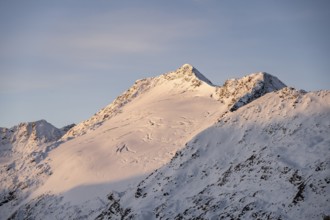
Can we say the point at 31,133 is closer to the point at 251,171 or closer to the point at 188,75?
the point at 188,75

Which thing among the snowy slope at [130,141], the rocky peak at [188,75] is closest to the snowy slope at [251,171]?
the snowy slope at [130,141]

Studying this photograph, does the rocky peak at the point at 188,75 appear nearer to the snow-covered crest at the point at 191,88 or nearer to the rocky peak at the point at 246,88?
the snow-covered crest at the point at 191,88

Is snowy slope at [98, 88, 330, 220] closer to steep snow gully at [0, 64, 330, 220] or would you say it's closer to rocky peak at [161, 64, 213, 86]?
steep snow gully at [0, 64, 330, 220]

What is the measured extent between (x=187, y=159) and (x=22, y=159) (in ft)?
124

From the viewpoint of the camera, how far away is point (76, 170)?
63.8 meters

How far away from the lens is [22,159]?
7762 centimetres

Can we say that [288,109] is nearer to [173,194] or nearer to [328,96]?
[328,96]

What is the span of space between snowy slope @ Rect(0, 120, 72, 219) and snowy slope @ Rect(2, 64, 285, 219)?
2352 millimetres

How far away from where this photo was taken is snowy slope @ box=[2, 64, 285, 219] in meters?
56.3

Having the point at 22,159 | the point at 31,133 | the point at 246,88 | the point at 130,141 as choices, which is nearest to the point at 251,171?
the point at 246,88

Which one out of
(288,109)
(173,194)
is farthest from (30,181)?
(288,109)

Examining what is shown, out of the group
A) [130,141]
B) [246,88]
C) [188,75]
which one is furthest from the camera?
[188,75]

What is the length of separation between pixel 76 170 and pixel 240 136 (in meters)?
25.3

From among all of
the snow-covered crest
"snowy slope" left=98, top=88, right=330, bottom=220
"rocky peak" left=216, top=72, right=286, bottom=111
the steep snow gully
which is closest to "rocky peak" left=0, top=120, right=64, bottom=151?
the steep snow gully
